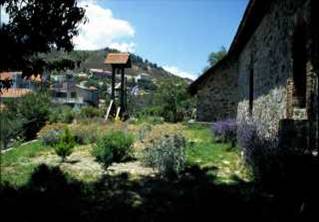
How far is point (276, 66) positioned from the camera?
9516 millimetres

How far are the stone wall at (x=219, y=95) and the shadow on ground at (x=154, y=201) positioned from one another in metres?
→ 12.1

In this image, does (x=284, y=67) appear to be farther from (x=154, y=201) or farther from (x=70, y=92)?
(x=70, y=92)

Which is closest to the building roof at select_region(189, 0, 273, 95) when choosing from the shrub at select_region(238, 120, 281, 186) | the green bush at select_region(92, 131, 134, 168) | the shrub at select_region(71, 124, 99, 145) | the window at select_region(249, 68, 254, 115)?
the window at select_region(249, 68, 254, 115)

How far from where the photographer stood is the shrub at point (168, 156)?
31.5 feet

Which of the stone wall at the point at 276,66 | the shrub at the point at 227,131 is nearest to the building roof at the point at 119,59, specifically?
the shrub at the point at 227,131

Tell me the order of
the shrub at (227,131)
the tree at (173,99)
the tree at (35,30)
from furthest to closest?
the tree at (173,99) → the shrub at (227,131) → the tree at (35,30)

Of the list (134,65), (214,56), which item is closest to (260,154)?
(214,56)

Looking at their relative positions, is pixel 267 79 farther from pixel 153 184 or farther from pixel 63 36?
pixel 63 36

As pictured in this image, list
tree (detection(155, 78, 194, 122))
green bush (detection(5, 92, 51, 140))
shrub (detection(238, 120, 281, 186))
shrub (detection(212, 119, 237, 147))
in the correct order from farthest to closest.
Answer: tree (detection(155, 78, 194, 122)) < green bush (detection(5, 92, 51, 140)) < shrub (detection(212, 119, 237, 147)) < shrub (detection(238, 120, 281, 186))

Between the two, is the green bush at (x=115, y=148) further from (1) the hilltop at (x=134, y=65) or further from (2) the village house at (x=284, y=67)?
(1) the hilltop at (x=134, y=65)

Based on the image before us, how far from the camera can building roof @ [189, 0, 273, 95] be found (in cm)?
1084

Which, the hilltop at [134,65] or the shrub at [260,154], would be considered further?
the hilltop at [134,65]

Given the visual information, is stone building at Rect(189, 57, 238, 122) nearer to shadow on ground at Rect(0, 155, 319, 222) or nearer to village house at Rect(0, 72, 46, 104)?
village house at Rect(0, 72, 46, 104)

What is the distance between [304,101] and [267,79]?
9.42ft
